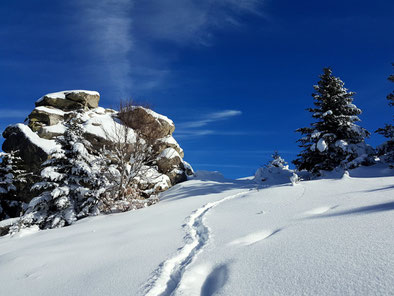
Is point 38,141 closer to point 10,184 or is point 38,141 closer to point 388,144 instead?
point 10,184

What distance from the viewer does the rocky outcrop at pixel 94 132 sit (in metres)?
15.5

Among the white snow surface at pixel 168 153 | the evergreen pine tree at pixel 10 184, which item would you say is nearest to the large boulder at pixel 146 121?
the white snow surface at pixel 168 153

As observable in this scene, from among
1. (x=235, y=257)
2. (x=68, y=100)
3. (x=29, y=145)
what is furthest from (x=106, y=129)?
(x=235, y=257)

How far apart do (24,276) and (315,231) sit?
4691 millimetres

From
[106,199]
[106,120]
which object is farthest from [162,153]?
[106,199]

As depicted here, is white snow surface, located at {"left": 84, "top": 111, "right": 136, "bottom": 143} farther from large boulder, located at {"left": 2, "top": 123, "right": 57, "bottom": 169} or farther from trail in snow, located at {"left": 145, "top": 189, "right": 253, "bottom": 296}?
trail in snow, located at {"left": 145, "top": 189, "right": 253, "bottom": 296}

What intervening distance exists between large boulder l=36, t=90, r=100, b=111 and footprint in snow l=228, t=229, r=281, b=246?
63.9 ft

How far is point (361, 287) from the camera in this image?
2006mm

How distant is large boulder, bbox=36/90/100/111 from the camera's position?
782 inches

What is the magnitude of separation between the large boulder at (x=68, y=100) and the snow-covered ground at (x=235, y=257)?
16666mm

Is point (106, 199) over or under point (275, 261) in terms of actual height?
over

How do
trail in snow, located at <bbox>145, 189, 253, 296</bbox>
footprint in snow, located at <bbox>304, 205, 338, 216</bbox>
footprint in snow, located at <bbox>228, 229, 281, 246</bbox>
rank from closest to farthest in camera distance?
trail in snow, located at <bbox>145, 189, 253, 296</bbox>
footprint in snow, located at <bbox>228, 229, 281, 246</bbox>
footprint in snow, located at <bbox>304, 205, 338, 216</bbox>

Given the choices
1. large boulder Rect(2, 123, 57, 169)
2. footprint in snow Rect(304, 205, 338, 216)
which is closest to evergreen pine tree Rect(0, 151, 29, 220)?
large boulder Rect(2, 123, 57, 169)

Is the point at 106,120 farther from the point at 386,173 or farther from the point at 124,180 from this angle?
the point at 386,173
